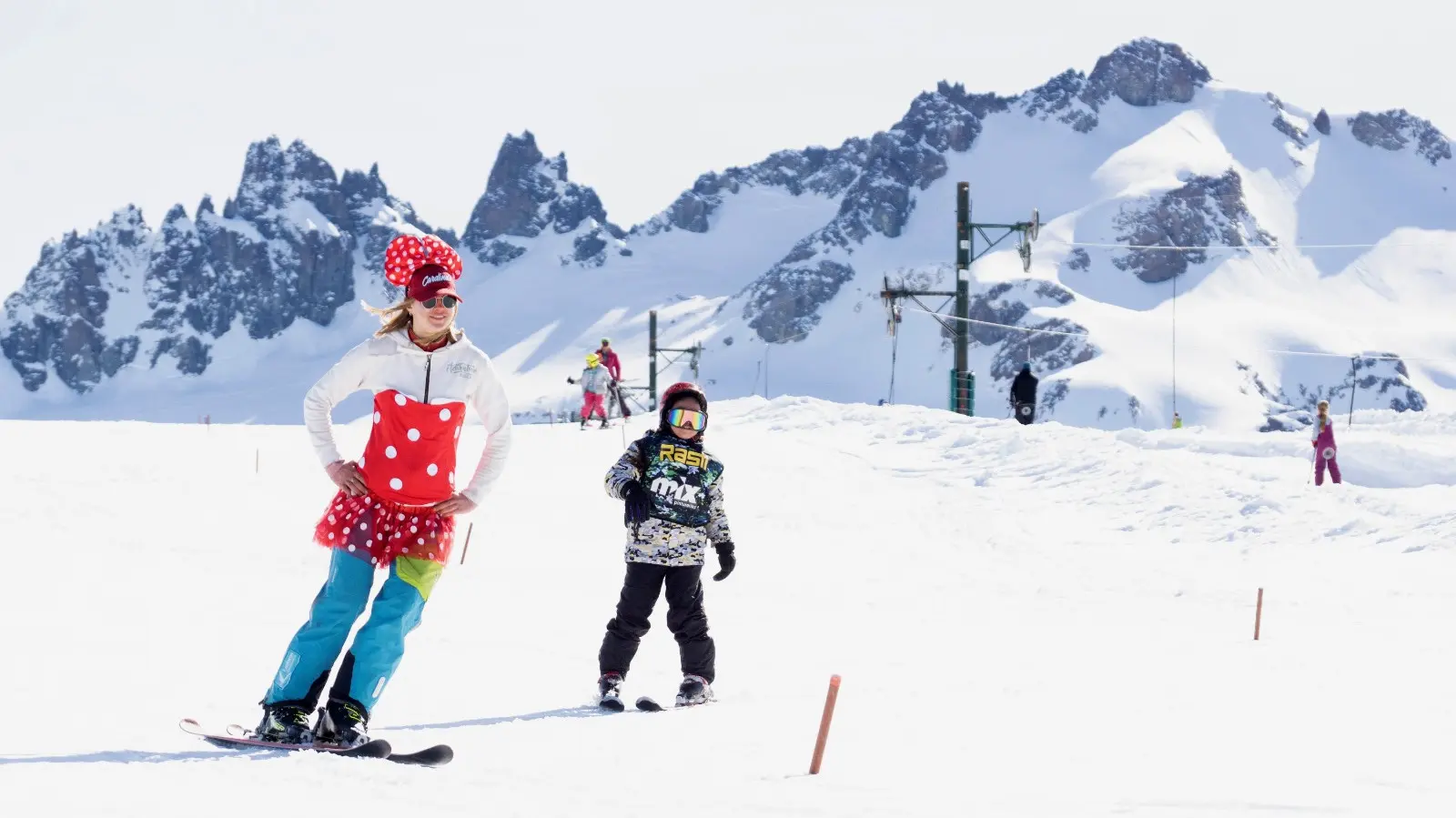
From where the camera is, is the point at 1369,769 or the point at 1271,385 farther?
the point at 1271,385

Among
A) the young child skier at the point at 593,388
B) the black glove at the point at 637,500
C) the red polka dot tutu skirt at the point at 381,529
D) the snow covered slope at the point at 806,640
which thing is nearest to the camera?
the snow covered slope at the point at 806,640

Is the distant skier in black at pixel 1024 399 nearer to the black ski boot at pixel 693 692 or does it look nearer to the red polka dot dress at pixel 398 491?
the black ski boot at pixel 693 692

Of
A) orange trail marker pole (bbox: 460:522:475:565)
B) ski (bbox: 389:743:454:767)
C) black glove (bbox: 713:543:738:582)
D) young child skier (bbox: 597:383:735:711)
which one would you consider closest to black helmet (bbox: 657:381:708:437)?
young child skier (bbox: 597:383:735:711)

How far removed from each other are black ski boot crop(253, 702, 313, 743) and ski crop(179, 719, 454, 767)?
0.04 meters

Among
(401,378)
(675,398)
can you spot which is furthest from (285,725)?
(675,398)

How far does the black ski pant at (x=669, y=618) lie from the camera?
670 centimetres

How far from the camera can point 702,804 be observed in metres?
4.37

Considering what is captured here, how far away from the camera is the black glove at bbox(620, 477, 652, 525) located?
6633 mm

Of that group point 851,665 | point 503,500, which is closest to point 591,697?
point 851,665

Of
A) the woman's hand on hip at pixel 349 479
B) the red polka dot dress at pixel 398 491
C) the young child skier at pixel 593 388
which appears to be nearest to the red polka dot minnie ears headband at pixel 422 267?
the red polka dot dress at pixel 398 491

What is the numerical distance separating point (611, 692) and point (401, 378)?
6.46ft

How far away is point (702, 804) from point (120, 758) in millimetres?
1856

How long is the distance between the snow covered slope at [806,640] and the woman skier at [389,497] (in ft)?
1.32

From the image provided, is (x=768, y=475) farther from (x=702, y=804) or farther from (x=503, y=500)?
(x=702, y=804)
